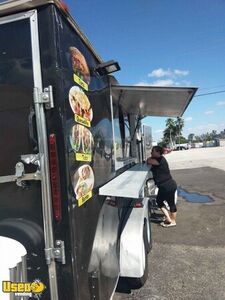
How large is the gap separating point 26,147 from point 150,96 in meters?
3.07

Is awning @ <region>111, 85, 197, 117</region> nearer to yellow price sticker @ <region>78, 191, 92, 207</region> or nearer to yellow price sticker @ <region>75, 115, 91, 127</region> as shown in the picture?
yellow price sticker @ <region>75, 115, 91, 127</region>

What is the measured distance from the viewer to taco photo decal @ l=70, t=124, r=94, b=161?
7.39 feet

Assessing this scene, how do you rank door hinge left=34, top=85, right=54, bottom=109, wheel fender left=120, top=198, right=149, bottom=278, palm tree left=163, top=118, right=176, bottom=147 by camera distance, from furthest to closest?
palm tree left=163, top=118, right=176, bottom=147 < wheel fender left=120, top=198, right=149, bottom=278 < door hinge left=34, top=85, right=54, bottom=109

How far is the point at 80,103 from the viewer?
244 centimetres

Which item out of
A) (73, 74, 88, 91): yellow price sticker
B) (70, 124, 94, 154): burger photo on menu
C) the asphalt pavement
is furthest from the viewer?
the asphalt pavement

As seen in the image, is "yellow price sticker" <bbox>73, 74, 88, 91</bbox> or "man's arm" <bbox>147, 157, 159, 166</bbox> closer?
"yellow price sticker" <bbox>73, 74, 88, 91</bbox>

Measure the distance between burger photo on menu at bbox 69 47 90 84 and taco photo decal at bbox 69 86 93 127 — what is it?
0.14 meters

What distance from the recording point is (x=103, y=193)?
2.89 m

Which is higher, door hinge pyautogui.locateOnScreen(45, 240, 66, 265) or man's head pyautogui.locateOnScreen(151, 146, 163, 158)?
man's head pyautogui.locateOnScreen(151, 146, 163, 158)

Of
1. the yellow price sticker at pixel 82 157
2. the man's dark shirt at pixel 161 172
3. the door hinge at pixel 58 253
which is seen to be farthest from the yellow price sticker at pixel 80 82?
the man's dark shirt at pixel 161 172

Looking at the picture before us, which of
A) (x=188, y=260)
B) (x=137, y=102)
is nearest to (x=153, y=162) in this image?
(x=137, y=102)

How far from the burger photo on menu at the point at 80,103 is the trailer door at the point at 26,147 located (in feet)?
0.88

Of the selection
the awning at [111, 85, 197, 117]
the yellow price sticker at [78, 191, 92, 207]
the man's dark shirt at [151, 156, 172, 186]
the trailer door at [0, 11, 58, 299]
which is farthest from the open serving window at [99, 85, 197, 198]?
the man's dark shirt at [151, 156, 172, 186]

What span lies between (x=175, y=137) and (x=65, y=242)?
4106 inches
